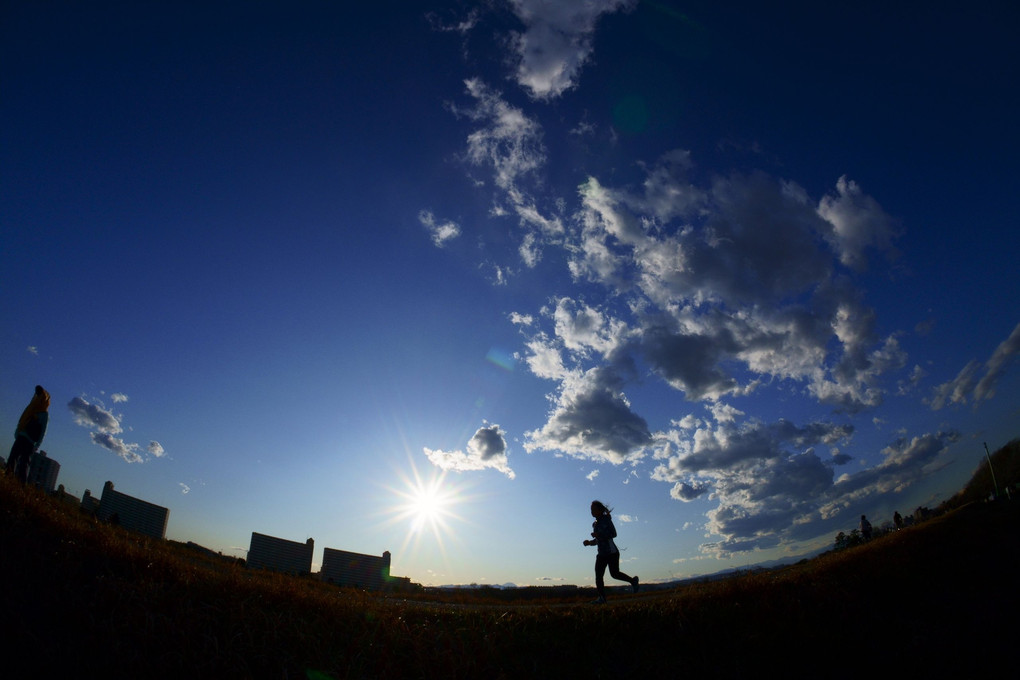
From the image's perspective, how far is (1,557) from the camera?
4.51 m

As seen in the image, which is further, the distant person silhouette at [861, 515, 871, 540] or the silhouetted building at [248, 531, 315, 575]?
the distant person silhouette at [861, 515, 871, 540]

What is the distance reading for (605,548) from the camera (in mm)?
10031

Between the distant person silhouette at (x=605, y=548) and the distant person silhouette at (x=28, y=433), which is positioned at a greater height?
the distant person silhouette at (x=28, y=433)

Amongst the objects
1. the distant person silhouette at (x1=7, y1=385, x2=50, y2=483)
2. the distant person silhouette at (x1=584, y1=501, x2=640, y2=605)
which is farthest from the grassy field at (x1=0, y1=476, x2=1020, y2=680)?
the distant person silhouette at (x1=7, y1=385, x2=50, y2=483)

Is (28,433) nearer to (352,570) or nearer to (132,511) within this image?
(132,511)

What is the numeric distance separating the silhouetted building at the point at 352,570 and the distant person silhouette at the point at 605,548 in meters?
21.8

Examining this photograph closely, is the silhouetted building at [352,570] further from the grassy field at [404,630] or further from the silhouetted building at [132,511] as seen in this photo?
the grassy field at [404,630]

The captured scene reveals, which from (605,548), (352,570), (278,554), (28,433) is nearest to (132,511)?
(278,554)

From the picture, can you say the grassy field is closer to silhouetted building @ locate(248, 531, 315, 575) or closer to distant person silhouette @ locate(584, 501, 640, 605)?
distant person silhouette @ locate(584, 501, 640, 605)

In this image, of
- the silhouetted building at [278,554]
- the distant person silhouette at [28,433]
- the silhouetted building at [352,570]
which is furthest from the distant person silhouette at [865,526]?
the distant person silhouette at [28,433]

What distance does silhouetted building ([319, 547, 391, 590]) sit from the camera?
26641 millimetres

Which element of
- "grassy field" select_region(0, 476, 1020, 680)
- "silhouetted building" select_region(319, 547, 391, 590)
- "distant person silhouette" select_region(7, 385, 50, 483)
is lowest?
"silhouetted building" select_region(319, 547, 391, 590)

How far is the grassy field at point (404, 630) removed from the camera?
3.62m

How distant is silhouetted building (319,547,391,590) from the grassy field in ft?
78.9
